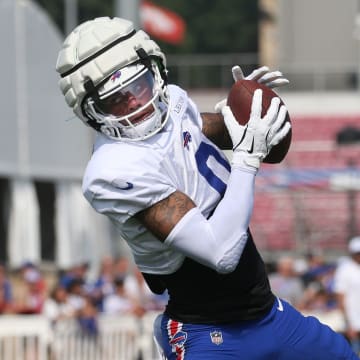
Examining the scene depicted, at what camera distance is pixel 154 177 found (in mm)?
3703

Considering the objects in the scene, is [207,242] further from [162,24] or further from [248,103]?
[162,24]

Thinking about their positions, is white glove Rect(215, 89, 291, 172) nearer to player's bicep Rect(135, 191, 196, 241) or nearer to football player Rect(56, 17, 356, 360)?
football player Rect(56, 17, 356, 360)

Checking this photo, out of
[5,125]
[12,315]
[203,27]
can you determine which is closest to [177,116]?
[12,315]

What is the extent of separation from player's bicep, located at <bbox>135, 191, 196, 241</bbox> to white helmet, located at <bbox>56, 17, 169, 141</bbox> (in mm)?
252

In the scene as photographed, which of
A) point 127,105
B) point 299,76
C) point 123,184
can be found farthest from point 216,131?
point 299,76

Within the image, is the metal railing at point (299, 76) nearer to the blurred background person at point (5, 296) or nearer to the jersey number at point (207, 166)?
the blurred background person at point (5, 296)

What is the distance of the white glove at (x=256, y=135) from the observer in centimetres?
370

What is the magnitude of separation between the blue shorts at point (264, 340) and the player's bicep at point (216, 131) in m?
0.65

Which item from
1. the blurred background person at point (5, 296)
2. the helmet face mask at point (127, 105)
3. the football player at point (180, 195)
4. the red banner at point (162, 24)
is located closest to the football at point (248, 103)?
the football player at point (180, 195)

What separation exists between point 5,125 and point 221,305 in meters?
12.4

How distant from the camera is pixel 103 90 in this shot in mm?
3770

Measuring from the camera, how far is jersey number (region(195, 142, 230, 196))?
3.93 metres

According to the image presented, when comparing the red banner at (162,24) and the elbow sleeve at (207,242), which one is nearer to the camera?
the elbow sleeve at (207,242)

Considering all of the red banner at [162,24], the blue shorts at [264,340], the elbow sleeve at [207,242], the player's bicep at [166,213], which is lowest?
the red banner at [162,24]
